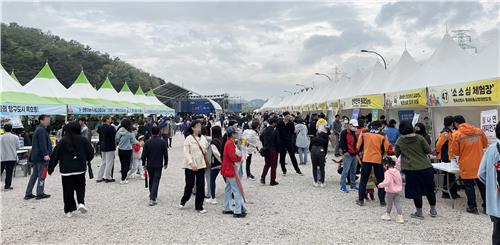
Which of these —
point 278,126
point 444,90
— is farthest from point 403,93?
point 278,126

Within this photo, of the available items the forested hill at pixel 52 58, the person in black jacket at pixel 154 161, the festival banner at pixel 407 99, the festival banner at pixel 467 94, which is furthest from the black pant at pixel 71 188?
the forested hill at pixel 52 58

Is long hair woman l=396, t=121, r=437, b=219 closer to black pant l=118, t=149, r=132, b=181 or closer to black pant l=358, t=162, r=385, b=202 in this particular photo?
black pant l=358, t=162, r=385, b=202

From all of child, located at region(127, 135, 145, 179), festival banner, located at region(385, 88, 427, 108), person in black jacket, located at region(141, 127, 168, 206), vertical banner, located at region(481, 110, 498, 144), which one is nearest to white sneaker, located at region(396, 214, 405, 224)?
vertical banner, located at region(481, 110, 498, 144)

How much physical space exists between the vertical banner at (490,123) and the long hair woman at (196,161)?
497 cm

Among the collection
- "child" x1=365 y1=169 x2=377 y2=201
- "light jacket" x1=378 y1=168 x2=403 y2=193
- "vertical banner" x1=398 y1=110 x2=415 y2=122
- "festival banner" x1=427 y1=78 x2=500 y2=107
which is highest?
"festival banner" x1=427 y1=78 x2=500 y2=107

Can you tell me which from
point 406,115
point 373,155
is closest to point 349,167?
point 373,155

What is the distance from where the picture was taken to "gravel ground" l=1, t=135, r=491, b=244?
14.2 ft

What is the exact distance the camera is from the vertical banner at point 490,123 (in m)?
5.67

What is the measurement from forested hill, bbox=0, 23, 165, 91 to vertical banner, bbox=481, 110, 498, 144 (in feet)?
140

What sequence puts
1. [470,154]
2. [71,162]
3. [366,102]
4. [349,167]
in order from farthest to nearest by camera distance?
1. [366,102]
2. [349,167]
3. [470,154]
4. [71,162]

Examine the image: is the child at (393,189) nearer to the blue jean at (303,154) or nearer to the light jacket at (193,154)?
the light jacket at (193,154)

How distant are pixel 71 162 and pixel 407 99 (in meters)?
8.36

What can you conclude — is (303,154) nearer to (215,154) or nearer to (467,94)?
(467,94)

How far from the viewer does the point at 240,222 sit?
5.03 metres
